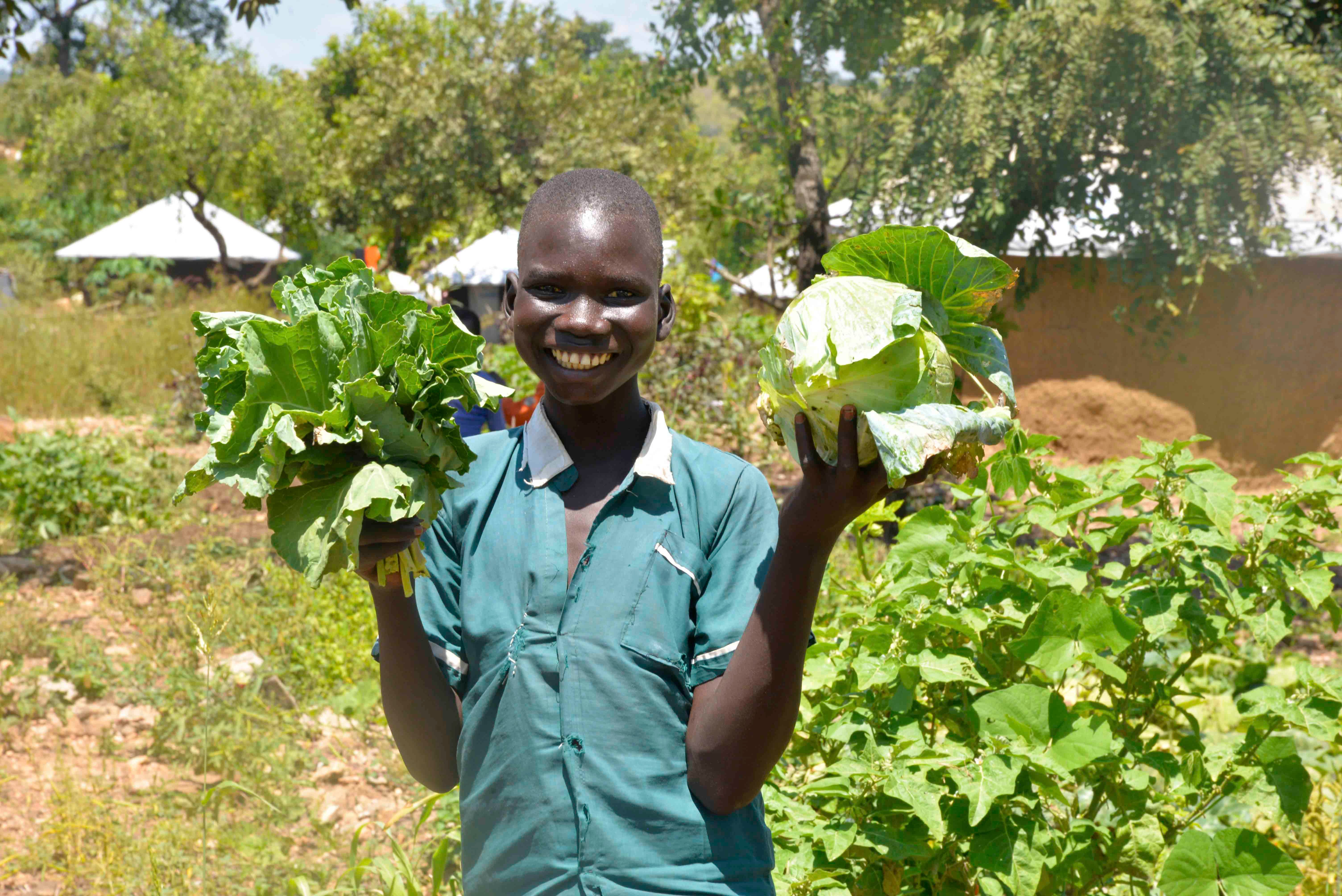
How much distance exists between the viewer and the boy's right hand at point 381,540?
1260 millimetres

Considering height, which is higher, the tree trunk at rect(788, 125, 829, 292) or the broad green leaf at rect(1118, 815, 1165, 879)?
the tree trunk at rect(788, 125, 829, 292)

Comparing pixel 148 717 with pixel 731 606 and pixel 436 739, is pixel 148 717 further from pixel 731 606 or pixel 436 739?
pixel 731 606

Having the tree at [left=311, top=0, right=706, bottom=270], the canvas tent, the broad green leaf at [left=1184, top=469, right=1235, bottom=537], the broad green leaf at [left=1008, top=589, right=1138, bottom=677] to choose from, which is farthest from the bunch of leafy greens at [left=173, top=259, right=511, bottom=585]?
the canvas tent

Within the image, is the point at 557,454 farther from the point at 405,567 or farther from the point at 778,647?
the point at 778,647

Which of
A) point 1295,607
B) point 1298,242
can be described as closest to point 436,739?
point 1295,607

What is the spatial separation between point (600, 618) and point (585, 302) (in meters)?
0.42

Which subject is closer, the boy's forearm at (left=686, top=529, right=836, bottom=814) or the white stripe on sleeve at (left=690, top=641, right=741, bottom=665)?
the boy's forearm at (left=686, top=529, right=836, bottom=814)

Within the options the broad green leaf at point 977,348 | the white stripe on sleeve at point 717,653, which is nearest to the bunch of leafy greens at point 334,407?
the white stripe on sleeve at point 717,653

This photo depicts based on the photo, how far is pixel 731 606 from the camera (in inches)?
55.2

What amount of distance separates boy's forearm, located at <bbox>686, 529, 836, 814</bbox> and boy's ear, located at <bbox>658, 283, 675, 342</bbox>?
Result: 1.38 ft

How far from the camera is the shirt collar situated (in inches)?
58.7

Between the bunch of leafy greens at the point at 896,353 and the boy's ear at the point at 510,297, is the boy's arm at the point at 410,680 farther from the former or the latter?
the bunch of leafy greens at the point at 896,353

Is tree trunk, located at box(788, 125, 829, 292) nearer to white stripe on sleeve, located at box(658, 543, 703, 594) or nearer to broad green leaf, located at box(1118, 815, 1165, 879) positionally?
broad green leaf, located at box(1118, 815, 1165, 879)

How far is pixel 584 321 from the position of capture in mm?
1414
